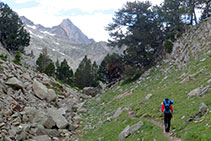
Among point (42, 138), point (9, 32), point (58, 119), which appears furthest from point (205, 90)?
point (9, 32)

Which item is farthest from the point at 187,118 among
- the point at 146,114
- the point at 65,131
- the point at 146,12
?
the point at 146,12

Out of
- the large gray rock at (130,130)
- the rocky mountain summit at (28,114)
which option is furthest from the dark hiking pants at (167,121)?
the rocky mountain summit at (28,114)

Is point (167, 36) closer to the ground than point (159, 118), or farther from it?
farther from it

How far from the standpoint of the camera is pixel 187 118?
12320 mm

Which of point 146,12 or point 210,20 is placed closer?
point 210,20

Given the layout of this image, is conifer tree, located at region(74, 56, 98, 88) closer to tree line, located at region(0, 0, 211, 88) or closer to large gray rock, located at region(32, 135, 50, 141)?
tree line, located at region(0, 0, 211, 88)

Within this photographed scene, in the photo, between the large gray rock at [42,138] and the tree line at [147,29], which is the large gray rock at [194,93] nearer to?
the large gray rock at [42,138]

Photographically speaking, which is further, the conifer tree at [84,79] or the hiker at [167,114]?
the conifer tree at [84,79]

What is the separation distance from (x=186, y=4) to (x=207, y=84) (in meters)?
31.4

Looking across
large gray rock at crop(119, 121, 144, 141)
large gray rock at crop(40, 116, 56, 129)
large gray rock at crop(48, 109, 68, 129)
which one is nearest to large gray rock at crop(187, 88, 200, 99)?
large gray rock at crop(119, 121, 144, 141)

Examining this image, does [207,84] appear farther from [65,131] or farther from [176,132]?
[65,131]

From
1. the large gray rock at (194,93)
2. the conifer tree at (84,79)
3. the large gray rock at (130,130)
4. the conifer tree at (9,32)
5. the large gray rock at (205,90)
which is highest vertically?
the conifer tree at (9,32)

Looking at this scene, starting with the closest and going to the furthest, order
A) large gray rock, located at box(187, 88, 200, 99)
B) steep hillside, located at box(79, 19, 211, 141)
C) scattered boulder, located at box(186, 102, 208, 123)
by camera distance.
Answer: steep hillside, located at box(79, 19, 211, 141), scattered boulder, located at box(186, 102, 208, 123), large gray rock, located at box(187, 88, 200, 99)

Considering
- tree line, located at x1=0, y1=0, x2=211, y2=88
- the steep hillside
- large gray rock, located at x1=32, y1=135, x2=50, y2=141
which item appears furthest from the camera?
tree line, located at x1=0, y1=0, x2=211, y2=88
